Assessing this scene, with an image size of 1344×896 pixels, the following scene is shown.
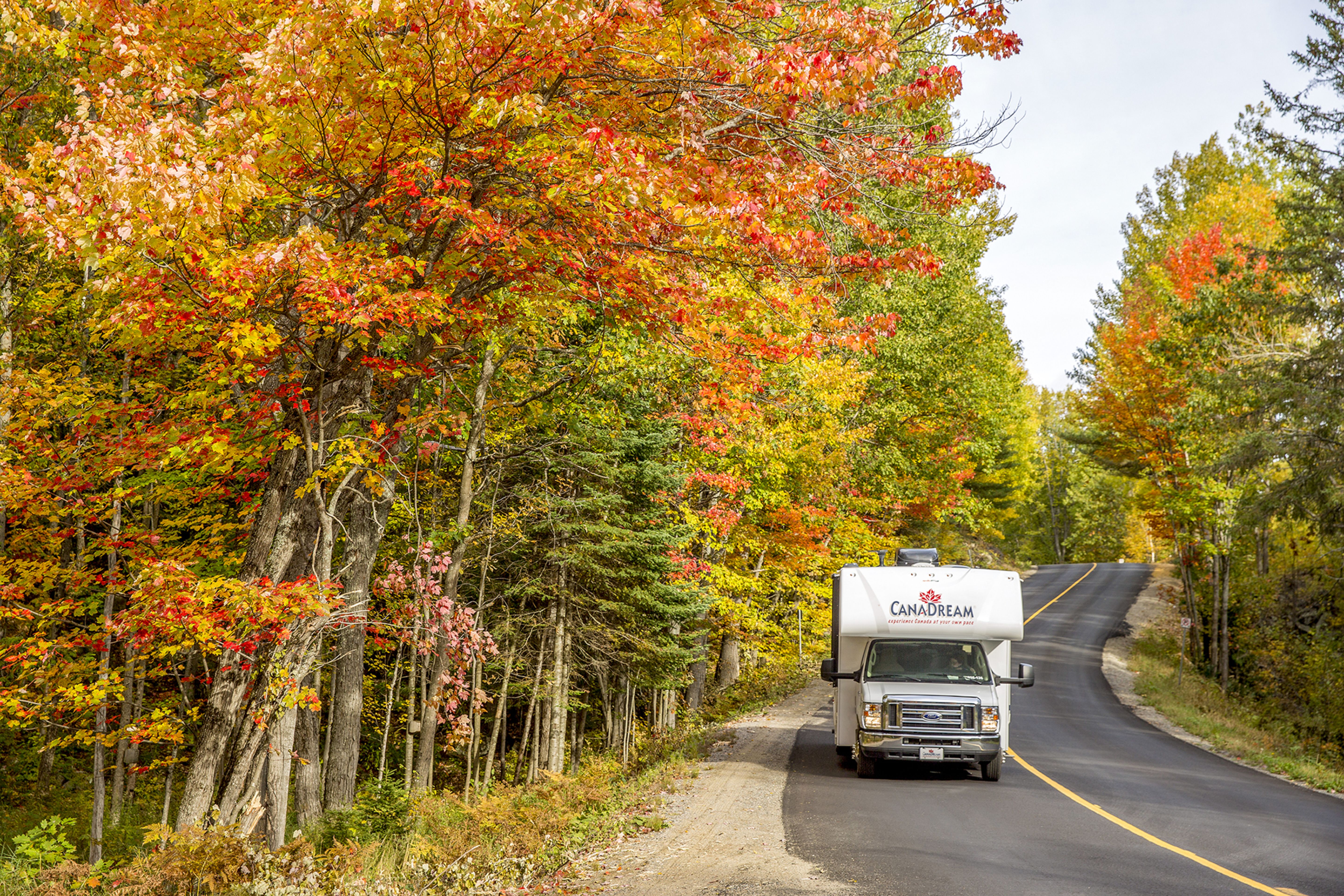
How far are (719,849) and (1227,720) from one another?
71.5 ft

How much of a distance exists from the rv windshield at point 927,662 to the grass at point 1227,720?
Result: 20.5ft

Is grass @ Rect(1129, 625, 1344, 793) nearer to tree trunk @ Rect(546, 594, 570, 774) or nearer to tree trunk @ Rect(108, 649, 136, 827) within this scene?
tree trunk @ Rect(546, 594, 570, 774)

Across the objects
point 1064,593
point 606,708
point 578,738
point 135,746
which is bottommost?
point 578,738

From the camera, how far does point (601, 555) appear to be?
2086cm

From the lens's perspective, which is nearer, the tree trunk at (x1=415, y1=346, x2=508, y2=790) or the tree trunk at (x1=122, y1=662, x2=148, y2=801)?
the tree trunk at (x1=415, y1=346, x2=508, y2=790)

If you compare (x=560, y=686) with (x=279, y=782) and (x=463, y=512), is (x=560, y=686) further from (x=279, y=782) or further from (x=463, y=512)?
(x=279, y=782)

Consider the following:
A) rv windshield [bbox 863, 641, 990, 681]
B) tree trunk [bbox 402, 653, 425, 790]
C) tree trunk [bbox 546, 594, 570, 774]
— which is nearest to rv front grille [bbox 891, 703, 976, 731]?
rv windshield [bbox 863, 641, 990, 681]

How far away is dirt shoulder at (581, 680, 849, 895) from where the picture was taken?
785 centimetres

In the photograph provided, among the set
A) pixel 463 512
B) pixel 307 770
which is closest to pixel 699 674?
pixel 463 512

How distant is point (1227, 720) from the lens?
25.2 meters

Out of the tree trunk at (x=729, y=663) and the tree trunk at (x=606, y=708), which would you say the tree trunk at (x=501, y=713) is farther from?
the tree trunk at (x=729, y=663)

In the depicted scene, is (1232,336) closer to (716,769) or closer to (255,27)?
(716,769)

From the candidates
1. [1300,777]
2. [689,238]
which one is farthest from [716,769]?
[1300,777]

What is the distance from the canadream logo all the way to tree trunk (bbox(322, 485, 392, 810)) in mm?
7551
